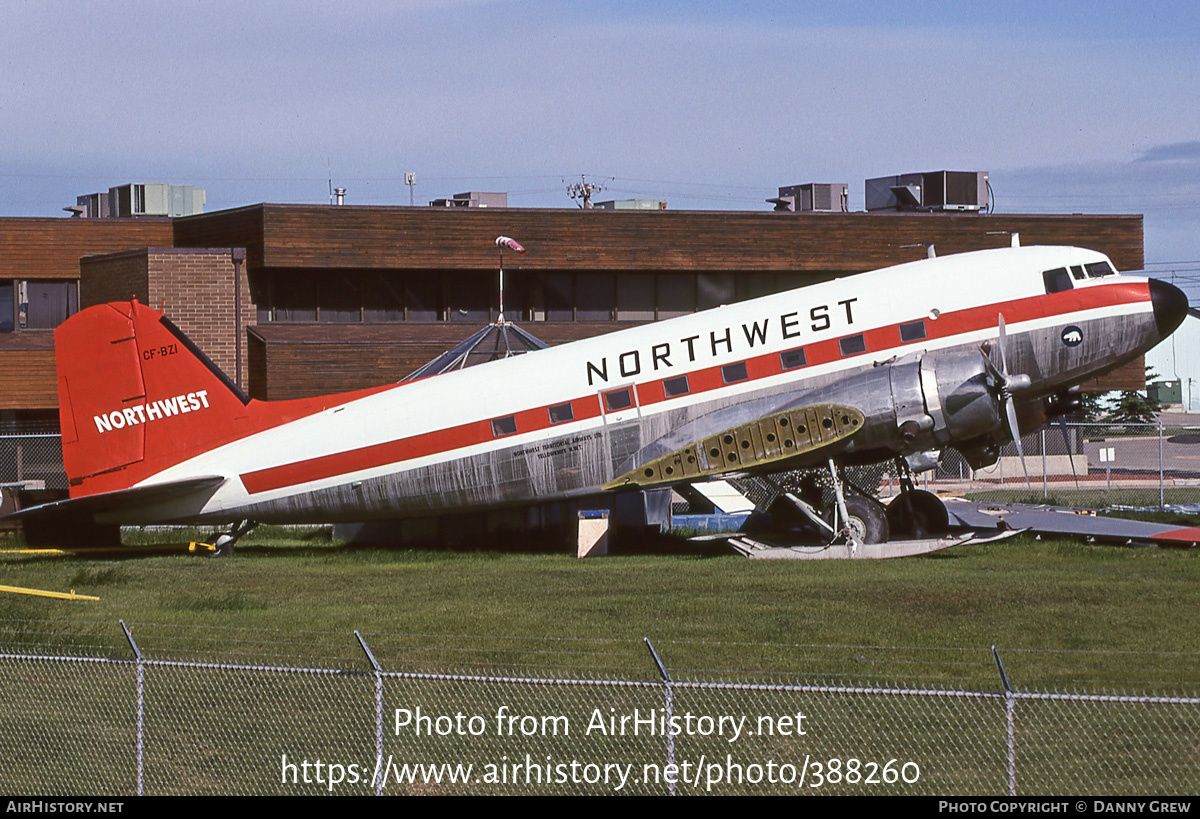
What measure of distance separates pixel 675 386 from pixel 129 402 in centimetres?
1135

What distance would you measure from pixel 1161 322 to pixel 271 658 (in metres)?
17.6

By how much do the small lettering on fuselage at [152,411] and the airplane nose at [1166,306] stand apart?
18964mm

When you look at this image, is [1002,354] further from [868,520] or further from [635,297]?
[635,297]

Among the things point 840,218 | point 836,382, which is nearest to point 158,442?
point 836,382

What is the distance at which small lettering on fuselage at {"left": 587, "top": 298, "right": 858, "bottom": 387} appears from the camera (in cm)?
2633

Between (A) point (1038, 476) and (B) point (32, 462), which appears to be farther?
(A) point (1038, 476)

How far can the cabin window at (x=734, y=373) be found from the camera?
26672mm

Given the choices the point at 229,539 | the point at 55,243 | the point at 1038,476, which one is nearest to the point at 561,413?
the point at 229,539

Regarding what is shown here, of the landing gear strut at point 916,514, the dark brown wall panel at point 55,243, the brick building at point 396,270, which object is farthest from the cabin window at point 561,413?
the dark brown wall panel at point 55,243

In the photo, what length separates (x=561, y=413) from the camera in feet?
89.8

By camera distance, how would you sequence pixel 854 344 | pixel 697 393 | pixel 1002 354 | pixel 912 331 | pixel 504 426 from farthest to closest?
→ pixel 504 426 < pixel 697 393 < pixel 854 344 < pixel 912 331 < pixel 1002 354

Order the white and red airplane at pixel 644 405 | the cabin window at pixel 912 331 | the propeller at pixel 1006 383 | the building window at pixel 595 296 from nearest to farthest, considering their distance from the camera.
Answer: the propeller at pixel 1006 383, the white and red airplane at pixel 644 405, the cabin window at pixel 912 331, the building window at pixel 595 296

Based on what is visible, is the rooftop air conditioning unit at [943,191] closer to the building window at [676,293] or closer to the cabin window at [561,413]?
the building window at [676,293]

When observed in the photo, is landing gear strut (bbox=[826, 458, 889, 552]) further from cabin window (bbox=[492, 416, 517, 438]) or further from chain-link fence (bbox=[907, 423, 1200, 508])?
chain-link fence (bbox=[907, 423, 1200, 508])
